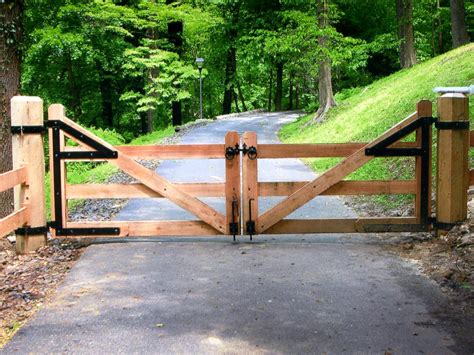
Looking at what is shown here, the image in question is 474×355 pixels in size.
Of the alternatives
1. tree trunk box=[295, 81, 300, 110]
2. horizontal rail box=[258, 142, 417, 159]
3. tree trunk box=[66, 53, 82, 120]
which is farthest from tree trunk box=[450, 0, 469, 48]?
tree trunk box=[295, 81, 300, 110]

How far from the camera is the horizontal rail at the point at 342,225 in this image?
6617mm

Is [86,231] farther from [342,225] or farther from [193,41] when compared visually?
[193,41]

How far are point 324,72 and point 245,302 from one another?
19.7 meters

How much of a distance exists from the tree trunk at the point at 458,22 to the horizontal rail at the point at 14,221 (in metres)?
21.5

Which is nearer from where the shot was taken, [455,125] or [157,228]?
[455,125]

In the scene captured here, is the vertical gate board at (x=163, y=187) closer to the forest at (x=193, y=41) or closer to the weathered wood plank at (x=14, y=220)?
the weathered wood plank at (x=14, y=220)

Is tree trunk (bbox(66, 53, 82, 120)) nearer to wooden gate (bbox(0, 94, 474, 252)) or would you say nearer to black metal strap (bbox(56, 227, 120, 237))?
wooden gate (bbox(0, 94, 474, 252))

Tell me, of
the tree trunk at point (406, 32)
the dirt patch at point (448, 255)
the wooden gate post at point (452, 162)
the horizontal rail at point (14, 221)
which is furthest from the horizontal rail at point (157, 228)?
the tree trunk at point (406, 32)

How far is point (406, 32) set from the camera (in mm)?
25562

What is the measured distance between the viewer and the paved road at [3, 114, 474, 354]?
3865mm

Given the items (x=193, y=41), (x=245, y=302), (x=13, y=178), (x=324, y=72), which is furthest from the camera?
(x=193, y=41)

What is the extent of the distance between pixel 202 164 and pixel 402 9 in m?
15.0

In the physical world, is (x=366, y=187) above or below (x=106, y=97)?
below

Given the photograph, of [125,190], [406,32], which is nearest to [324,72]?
[406,32]
